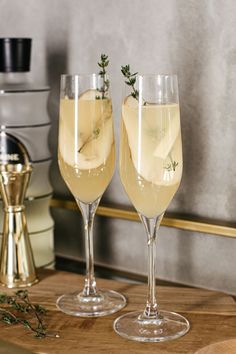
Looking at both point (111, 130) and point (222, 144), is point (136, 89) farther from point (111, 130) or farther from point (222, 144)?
point (222, 144)

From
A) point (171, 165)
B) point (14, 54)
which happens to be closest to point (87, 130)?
point (171, 165)

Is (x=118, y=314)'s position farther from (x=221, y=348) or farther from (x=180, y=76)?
(x=180, y=76)

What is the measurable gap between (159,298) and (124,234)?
0.17 meters

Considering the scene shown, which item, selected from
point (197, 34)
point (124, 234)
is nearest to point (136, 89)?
point (197, 34)

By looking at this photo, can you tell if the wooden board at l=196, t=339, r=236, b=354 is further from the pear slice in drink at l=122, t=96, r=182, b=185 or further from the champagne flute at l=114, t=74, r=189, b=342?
the pear slice in drink at l=122, t=96, r=182, b=185

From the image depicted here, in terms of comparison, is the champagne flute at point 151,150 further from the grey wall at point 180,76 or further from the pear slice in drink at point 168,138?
the grey wall at point 180,76

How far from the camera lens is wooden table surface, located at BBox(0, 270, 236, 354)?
641mm

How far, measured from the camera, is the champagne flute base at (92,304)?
0.73 meters

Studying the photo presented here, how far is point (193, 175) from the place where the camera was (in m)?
0.84

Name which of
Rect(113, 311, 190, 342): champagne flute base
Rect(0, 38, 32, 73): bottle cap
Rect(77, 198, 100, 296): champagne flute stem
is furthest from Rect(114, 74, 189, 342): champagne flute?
Rect(0, 38, 32, 73): bottle cap

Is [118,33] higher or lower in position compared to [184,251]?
higher

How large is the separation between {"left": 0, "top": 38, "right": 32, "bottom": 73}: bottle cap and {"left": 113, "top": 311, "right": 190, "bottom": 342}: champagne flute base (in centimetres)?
37

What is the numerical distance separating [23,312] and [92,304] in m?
0.08

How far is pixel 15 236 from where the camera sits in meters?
0.83
